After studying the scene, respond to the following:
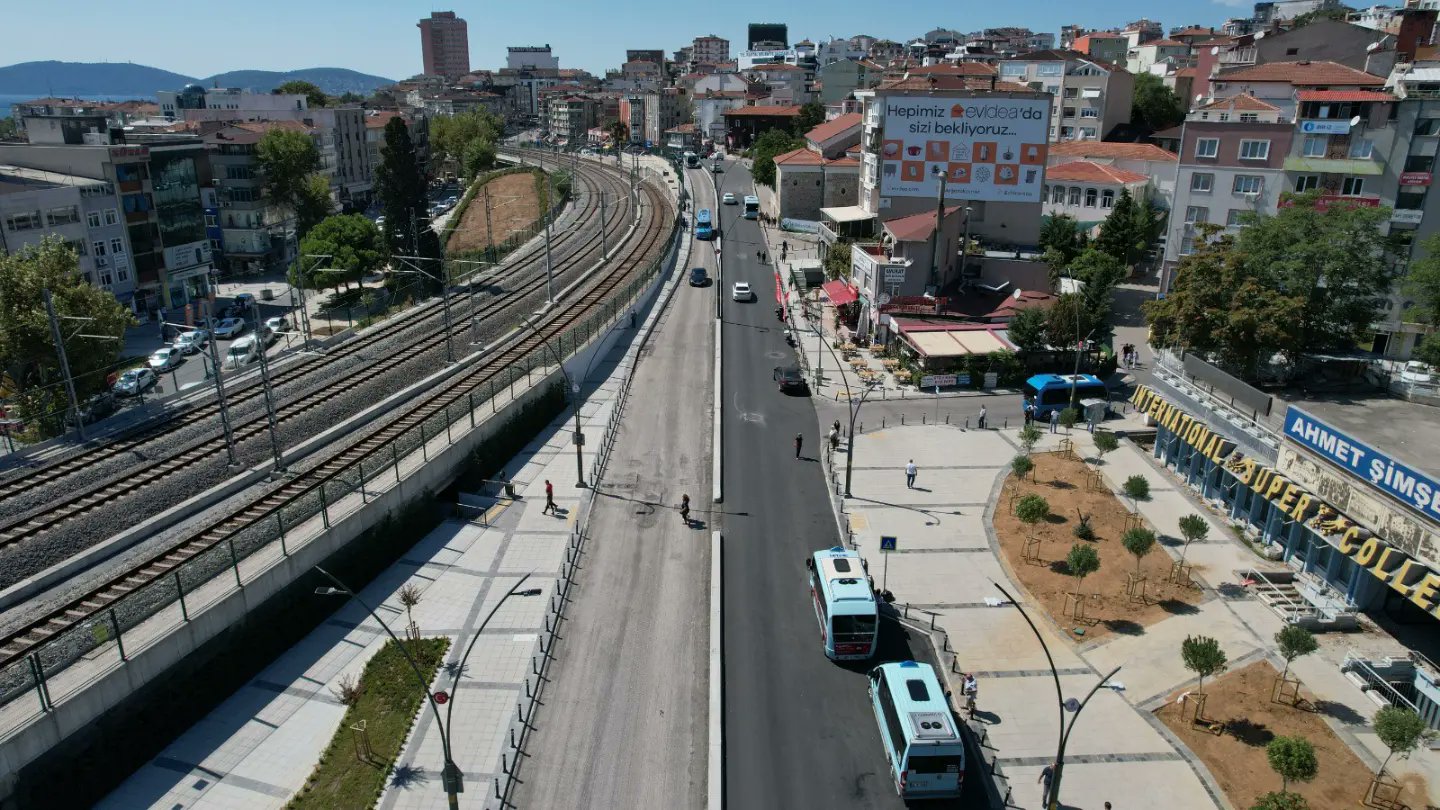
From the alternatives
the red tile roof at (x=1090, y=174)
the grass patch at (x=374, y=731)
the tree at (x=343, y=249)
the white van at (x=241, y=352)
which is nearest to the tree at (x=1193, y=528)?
the grass patch at (x=374, y=731)

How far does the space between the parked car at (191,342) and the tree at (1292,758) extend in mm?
53469

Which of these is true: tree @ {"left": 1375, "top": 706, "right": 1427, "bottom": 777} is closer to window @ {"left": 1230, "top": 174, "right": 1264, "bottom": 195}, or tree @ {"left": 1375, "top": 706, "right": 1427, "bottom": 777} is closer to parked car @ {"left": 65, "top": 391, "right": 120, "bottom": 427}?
window @ {"left": 1230, "top": 174, "right": 1264, "bottom": 195}

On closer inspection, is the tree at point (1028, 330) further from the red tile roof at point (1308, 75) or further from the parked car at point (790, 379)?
the red tile roof at point (1308, 75)

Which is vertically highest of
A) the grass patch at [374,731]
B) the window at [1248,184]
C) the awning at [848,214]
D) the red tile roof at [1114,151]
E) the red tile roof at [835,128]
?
the red tile roof at [835,128]

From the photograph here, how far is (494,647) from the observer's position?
25734mm

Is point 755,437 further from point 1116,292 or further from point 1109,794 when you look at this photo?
point 1116,292

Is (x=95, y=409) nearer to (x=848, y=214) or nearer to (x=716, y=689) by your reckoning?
(x=716, y=689)

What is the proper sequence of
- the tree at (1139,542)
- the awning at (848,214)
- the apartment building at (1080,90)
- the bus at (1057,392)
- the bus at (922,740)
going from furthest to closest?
the apartment building at (1080,90) < the awning at (848,214) < the bus at (1057,392) < the tree at (1139,542) < the bus at (922,740)

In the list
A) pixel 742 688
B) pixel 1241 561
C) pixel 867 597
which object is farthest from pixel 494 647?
pixel 1241 561

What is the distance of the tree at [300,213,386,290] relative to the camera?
67.4m

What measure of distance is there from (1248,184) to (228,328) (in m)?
65.4

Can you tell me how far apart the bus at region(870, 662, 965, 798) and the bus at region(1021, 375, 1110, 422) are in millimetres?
24801

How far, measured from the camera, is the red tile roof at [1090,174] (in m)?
68.5

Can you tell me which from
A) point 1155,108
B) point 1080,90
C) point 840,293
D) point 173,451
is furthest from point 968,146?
point 173,451
